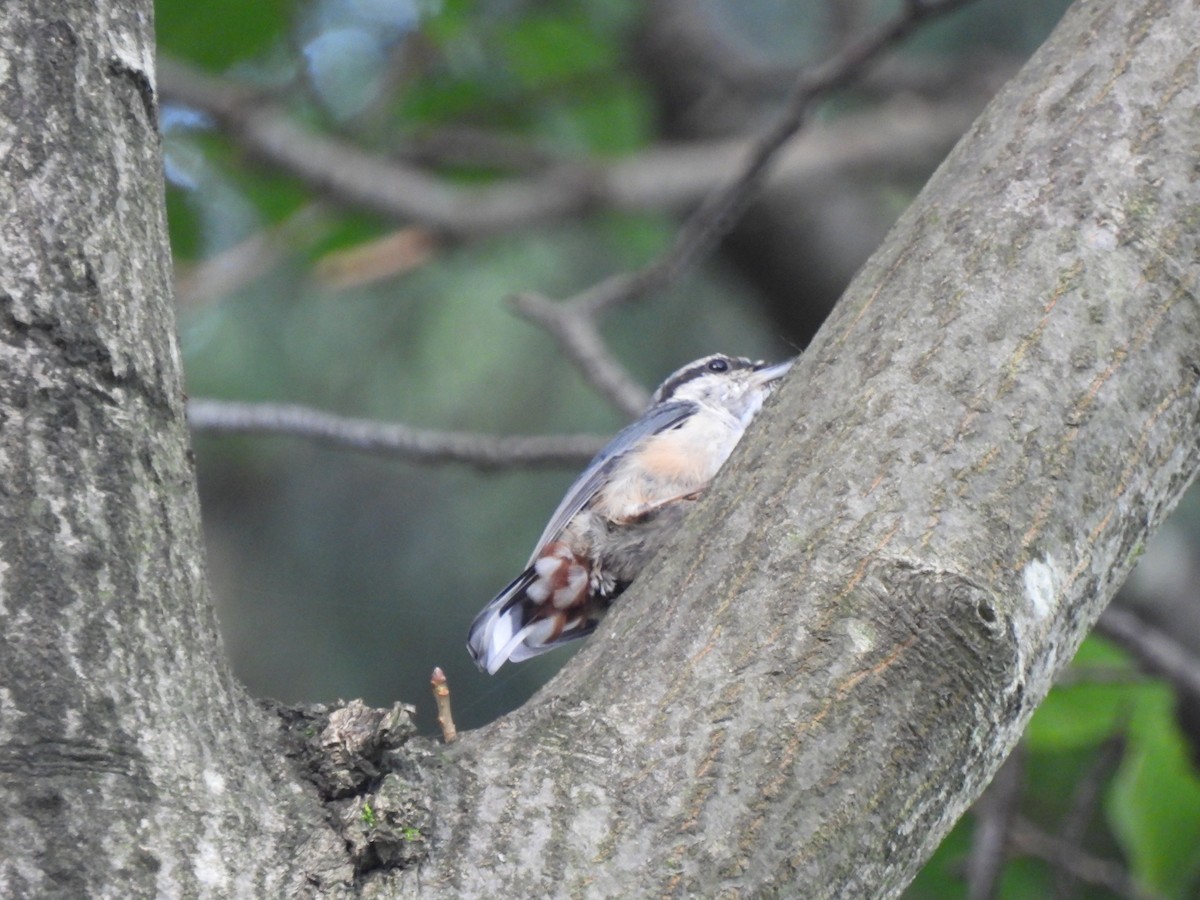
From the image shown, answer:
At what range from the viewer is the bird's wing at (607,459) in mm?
2545

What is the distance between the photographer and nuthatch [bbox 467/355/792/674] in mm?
2350

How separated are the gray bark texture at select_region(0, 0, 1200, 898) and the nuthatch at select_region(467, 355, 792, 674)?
975 mm

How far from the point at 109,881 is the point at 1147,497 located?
36.9 inches

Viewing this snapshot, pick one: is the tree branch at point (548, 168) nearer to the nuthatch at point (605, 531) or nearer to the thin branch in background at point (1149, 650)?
the nuthatch at point (605, 531)

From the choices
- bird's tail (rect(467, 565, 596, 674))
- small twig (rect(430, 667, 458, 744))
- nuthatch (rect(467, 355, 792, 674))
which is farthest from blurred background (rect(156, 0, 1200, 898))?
small twig (rect(430, 667, 458, 744))

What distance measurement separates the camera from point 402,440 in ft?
10.0

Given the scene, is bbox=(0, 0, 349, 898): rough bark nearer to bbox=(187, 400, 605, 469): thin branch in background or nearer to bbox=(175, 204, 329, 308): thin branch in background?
bbox=(187, 400, 605, 469): thin branch in background

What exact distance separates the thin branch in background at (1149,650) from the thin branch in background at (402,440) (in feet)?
3.77

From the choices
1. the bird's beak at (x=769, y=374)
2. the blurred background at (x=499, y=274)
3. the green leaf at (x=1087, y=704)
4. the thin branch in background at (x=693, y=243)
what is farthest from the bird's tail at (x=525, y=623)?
the green leaf at (x=1087, y=704)

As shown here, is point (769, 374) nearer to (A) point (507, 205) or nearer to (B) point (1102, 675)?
(B) point (1102, 675)

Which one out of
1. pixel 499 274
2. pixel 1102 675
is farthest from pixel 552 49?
pixel 1102 675

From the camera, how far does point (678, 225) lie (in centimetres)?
492

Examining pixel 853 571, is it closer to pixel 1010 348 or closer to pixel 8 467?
pixel 1010 348

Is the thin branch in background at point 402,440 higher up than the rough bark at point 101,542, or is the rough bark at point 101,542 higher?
the thin branch in background at point 402,440
